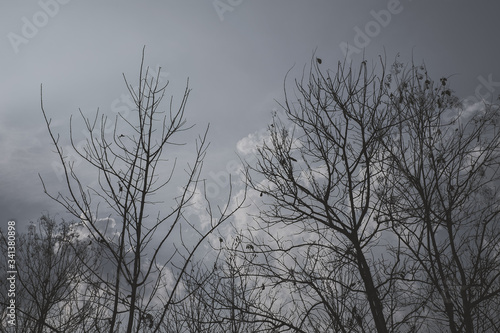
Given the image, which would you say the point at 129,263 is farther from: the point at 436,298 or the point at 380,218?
the point at 436,298

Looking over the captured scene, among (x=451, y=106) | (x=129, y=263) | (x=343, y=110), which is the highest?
(x=451, y=106)

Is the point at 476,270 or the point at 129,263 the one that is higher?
the point at 476,270

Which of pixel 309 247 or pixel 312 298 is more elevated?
pixel 309 247

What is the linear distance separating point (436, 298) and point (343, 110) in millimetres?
4005

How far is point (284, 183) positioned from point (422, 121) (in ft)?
9.15

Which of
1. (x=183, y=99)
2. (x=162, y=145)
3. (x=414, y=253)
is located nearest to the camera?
(x=162, y=145)

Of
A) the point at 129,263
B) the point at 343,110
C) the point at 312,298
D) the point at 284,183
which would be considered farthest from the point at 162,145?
the point at 312,298

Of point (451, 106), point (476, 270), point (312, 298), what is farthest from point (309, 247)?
point (451, 106)

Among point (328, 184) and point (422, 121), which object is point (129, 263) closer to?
point (328, 184)

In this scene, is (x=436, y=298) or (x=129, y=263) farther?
A: (x=436, y=298)

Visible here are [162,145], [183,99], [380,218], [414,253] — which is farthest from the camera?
[414,253]

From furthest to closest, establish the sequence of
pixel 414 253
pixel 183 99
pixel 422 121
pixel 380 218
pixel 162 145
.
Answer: pixel 422 121 < pixel 414 253 < pixel 380 218 < pixel 183 99 < pixel 162 145

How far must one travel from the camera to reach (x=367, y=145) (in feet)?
16.2

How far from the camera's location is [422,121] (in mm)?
5785
